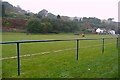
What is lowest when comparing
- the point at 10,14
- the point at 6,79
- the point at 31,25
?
the point at 6,79

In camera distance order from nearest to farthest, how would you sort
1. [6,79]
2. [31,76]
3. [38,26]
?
[6,79] < [31,76] < [38,26]

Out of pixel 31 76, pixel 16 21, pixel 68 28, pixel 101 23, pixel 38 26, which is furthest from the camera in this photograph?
pixel 101 23

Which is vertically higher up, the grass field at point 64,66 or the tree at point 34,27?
the tree at point 34,27

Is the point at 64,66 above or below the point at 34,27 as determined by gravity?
below

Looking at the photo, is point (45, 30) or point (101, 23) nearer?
point (45, 30)

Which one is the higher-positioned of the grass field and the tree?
the tree

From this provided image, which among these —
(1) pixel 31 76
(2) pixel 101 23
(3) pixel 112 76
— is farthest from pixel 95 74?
(2) pixel 101 23

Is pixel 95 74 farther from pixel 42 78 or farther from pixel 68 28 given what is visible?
pixel 68 28

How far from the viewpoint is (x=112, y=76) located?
5434mm

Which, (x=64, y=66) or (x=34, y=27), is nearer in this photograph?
(x=64, y=66)

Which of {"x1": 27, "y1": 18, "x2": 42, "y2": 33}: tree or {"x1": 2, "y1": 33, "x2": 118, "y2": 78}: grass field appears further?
{"x1": 27, "y1": 18, "x2": 42, "y2": 33}: tree

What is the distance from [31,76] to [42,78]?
39 centimetres

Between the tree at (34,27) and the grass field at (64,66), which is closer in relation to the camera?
the grass field at (64,66)

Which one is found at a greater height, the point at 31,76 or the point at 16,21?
the point at 16,21
